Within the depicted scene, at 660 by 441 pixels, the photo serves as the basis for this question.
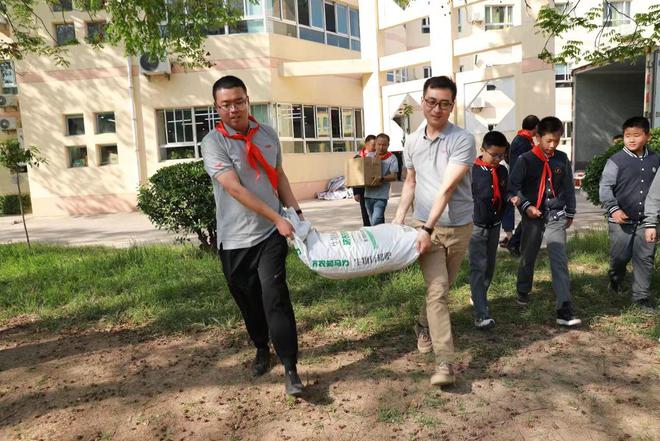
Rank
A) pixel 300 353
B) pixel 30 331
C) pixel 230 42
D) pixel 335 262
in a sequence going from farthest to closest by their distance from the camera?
pixel 230 42, pixel 30 331, pixel 300 353, pixel 335 262

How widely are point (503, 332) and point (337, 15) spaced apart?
15.8 m

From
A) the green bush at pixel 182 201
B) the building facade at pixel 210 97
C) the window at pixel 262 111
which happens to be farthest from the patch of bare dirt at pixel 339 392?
the window at pixel 262 111

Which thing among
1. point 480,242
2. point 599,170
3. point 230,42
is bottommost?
point 480,242

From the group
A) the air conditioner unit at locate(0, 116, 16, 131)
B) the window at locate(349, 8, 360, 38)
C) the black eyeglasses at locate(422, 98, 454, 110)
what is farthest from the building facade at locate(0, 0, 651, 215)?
the black eyeglasses at locate(422, 98, 454, 110)

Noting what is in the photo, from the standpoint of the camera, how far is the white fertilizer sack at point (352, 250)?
3115 mm

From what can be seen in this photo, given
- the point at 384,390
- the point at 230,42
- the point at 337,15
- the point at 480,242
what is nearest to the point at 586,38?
the point at 337,15

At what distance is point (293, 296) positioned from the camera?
5.32 metres

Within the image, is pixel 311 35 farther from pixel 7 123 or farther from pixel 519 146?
pixel 519 146

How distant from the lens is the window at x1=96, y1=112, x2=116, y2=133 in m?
16.3

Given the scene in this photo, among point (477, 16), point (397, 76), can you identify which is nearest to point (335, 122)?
point (397, 76)

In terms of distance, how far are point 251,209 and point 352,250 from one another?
63 centimetres

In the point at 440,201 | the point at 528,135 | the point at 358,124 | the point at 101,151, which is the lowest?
the point at 440,201

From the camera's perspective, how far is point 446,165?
3.31 m

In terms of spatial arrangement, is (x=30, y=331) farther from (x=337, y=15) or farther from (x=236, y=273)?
(x=337, y=15)
